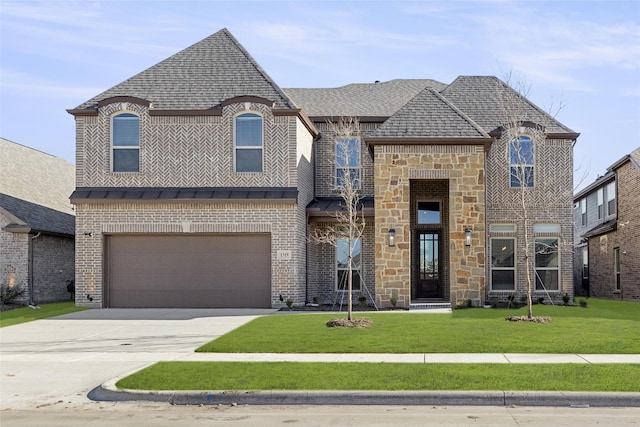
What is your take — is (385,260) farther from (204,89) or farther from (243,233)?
(204,89)

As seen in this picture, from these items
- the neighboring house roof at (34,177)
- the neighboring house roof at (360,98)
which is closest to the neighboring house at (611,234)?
the neighboring house roof at (360,98)

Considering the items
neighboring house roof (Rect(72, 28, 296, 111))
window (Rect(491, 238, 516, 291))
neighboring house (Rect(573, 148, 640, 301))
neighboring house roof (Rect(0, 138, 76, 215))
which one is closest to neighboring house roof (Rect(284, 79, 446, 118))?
neighboring house roof (Rect(72, 28, 296, 111))

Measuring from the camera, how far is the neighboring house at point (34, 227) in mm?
27312

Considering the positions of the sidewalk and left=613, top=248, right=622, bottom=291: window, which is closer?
the sidewalk

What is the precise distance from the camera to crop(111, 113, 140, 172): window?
25.3m

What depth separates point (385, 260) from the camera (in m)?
23.9

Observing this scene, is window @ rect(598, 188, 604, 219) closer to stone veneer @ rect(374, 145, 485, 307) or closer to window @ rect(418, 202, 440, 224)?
window @ rect(418, 202, 440, 224)

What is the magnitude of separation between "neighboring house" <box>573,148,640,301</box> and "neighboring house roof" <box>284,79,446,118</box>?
8645 mm

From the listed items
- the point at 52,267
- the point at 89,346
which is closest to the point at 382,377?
the point at 89,346

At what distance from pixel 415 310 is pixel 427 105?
707cm

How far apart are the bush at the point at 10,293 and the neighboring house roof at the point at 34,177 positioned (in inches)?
165

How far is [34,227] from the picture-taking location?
89.9 ft

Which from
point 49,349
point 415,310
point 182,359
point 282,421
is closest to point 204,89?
point 415,310

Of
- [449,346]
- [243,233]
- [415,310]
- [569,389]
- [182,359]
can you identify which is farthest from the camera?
[243,233]
